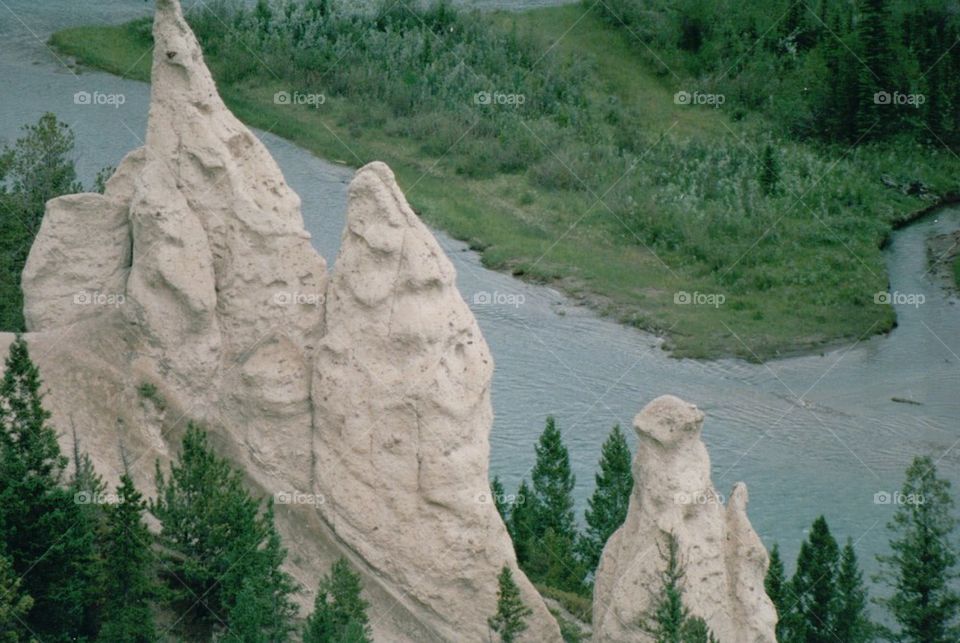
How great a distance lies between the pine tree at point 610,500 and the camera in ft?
142

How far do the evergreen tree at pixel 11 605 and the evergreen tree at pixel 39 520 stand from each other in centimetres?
48

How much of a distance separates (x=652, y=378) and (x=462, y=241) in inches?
406

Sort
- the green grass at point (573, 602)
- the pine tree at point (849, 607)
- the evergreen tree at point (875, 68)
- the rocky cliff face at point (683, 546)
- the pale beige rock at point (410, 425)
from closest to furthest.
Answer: the rocky cliff face at point (683, 546)
the pale beige rock at point (410, 425)
the green grass at point (573, 602)
the pine tree at point (849, 607)
the evergreen tree at point (875, 68)

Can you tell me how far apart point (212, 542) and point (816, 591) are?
14373mm

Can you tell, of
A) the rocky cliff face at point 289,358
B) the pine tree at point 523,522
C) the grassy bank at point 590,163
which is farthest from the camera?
the grassy bank at point 590,163

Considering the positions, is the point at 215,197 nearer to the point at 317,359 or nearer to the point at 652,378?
the point at 317,359

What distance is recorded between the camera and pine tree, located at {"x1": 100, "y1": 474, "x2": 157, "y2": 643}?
30.0m

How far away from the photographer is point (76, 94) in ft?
240

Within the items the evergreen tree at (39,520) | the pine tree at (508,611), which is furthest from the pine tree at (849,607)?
the evergreen tree at (39,520)

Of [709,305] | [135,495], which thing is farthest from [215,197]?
[709,305]

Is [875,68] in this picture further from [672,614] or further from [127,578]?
[127,578]

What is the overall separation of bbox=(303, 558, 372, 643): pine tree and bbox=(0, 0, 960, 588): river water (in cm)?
1979

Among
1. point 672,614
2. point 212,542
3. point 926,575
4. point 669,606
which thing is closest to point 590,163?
point 926,575

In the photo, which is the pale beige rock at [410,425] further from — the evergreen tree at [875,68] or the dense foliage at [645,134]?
the evergreen tree at [875,68]
